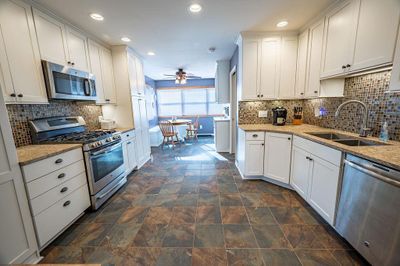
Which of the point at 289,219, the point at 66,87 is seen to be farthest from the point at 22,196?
the point at 289,219

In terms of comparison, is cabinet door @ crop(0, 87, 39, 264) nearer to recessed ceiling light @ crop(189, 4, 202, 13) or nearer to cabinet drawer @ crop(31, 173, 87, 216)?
cabinet drawer @ crop(31, 173, 87, 216)

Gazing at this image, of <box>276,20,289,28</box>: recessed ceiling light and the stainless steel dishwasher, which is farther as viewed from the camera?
<box>276,20,289,28</box>: recessed ceiling light

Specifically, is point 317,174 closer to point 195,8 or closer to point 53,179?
point 195,8

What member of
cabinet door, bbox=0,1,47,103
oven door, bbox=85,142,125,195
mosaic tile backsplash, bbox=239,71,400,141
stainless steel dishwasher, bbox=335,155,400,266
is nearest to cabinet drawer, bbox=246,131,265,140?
mosaic tile backsplash, bbox=239,71,400,141

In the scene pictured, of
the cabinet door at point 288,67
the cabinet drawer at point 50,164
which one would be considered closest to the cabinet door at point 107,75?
the cabinet drawer at point 50,164

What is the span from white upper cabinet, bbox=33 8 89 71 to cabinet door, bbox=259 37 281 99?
9.65 ft

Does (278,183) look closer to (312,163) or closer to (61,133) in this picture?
(312,163)

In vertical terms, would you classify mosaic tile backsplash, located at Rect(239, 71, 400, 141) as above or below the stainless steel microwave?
below

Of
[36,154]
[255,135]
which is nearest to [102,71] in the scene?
[36,154]

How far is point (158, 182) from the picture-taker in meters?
2.96

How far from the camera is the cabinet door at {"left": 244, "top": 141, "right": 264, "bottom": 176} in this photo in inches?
107

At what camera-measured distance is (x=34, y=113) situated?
2.08 meters

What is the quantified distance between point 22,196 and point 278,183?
10.1 ft

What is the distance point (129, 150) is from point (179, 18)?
2.40 m
